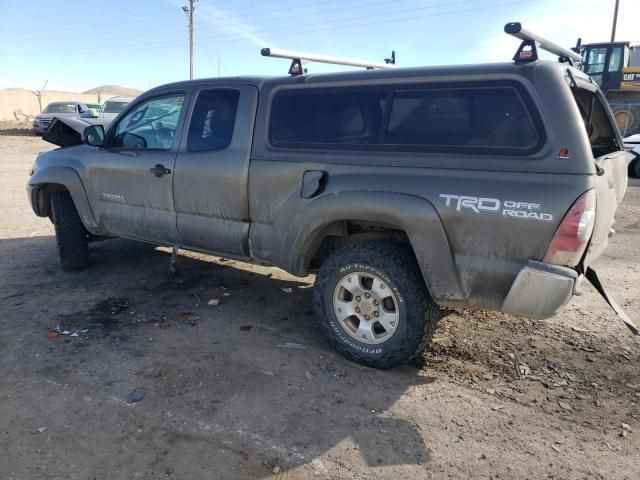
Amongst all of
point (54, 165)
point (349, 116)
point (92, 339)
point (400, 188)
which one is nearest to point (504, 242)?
point (400, 188)

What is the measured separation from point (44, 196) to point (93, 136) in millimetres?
1111

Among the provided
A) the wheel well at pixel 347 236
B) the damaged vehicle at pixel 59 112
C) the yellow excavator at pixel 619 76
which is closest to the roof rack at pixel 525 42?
the wheel well at pixel 347 236

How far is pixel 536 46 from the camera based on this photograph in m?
3.05

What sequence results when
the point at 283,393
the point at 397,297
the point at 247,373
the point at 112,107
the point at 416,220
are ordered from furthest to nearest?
the point at 112,107
the point at 247,373
the point at 397,297
the point at 283,393
the point at 416,220

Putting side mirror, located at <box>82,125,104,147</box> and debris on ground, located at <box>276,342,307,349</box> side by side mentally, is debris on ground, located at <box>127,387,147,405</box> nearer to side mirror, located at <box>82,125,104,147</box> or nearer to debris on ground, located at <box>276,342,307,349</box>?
debris on ground, located at <box>276,342,307,349</box>

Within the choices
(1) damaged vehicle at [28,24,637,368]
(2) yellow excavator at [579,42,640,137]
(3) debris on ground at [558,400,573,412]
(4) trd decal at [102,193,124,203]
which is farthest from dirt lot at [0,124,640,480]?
(2) yellow excavator at [579,42,640,137]

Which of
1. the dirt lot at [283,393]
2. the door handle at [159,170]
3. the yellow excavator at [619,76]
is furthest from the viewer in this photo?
the yellow excavator at [619,76]

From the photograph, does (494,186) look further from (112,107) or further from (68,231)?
(112,107)

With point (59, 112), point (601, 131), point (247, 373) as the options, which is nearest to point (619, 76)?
point (601, 131)

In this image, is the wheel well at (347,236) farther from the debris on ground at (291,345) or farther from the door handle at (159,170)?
the door handle at (159,170)

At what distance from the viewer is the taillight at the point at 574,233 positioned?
2773 millimetres

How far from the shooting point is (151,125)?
4910 mm

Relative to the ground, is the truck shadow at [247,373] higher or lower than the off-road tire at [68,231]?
lower

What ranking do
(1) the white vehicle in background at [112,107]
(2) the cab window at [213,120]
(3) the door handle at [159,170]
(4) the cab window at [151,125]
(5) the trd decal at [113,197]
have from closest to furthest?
(2) the cab window at [213,120] < (3) the door handle at [159,170] < (4) the cab window at [151,125] < (5) the trd decal at [113,197] < (1) the white vehicle in background at [112,107]
